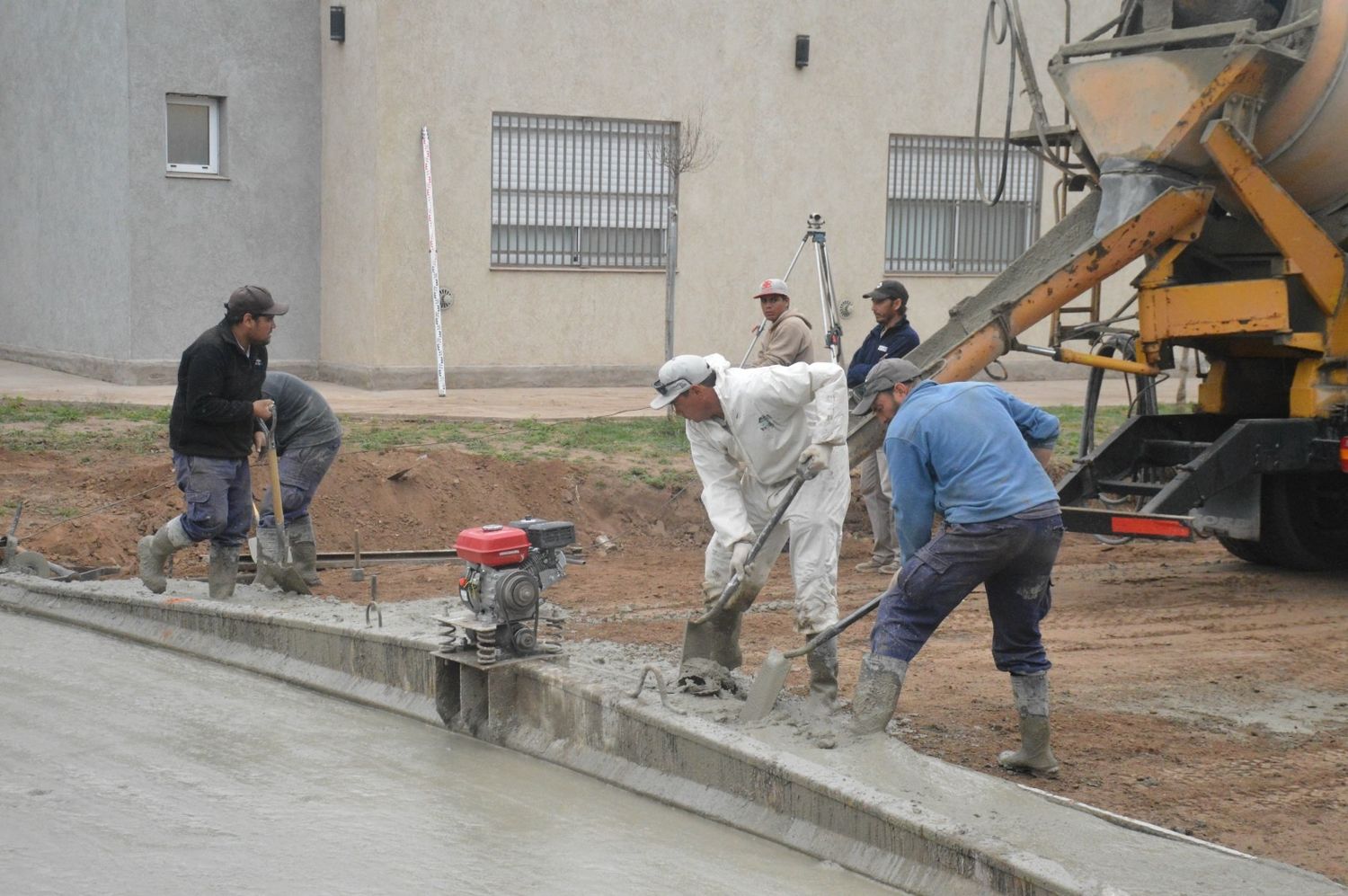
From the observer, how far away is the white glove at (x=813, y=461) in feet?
20.8

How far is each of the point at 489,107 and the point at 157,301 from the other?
13.6 ft

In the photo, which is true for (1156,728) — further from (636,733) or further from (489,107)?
(489,107)

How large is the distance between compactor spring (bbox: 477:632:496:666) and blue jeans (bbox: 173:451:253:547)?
2.25 meters

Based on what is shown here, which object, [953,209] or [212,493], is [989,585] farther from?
[953,209]

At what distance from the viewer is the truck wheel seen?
10.2m

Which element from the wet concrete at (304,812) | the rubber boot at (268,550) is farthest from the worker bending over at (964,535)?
the rubber boot at (268,550)

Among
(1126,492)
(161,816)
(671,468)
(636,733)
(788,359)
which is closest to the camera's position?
(161,816)

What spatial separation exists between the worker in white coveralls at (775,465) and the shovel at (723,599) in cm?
3

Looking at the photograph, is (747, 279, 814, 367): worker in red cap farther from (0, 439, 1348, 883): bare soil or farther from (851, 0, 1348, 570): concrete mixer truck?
(0, 439, 1348, 883): bare soil

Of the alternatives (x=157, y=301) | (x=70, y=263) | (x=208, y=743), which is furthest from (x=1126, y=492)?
(x=70, y=263)

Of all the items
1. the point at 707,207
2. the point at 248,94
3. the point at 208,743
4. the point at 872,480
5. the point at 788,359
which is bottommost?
the point at 208,743

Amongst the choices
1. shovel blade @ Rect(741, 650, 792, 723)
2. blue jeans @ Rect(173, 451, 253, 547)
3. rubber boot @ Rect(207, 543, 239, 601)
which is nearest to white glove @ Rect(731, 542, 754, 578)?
shovel blade @ Rect(741, 650, 792, 723)

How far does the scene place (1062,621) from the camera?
354 inches

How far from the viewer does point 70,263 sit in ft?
61.1
